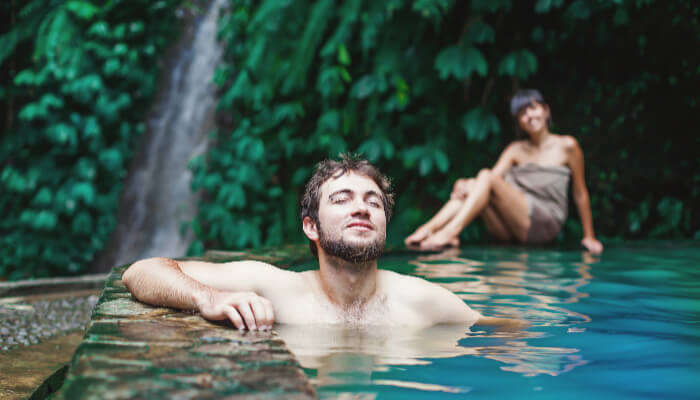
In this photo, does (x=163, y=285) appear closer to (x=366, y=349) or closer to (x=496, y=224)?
(x=366, y=349)

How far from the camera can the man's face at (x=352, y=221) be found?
2.39 metres

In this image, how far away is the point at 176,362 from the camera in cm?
158

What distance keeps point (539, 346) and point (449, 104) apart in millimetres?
4962

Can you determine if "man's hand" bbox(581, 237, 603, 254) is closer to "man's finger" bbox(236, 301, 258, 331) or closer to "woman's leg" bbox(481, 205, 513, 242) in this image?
"woman's leg" bbox(481, 205, 513, 242)

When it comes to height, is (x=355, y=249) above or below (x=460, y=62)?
below

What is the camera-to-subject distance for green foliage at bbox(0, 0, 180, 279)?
774 centimetres

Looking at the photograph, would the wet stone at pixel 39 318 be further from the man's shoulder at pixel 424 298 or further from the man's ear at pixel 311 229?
the man's shoulder at pixel 424 298

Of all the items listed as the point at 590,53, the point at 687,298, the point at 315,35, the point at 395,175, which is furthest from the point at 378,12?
the point at 687,298

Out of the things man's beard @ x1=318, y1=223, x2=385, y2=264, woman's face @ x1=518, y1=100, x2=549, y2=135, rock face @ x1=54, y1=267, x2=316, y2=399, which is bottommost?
rock face @ x1=54, y1=267, x2=316, y2=399

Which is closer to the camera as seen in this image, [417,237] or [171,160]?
[417,237]

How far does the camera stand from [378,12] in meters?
6.14

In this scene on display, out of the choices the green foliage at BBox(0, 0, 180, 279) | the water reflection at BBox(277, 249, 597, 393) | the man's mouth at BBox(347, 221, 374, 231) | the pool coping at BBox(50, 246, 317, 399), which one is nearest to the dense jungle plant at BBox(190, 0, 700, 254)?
the green foliage at BBox(0, 0, 180, 279)

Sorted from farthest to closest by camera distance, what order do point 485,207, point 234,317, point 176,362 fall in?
point 485,207
point 234,317
point 176,362

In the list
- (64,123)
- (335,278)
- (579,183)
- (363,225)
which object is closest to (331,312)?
→ (335,278)
